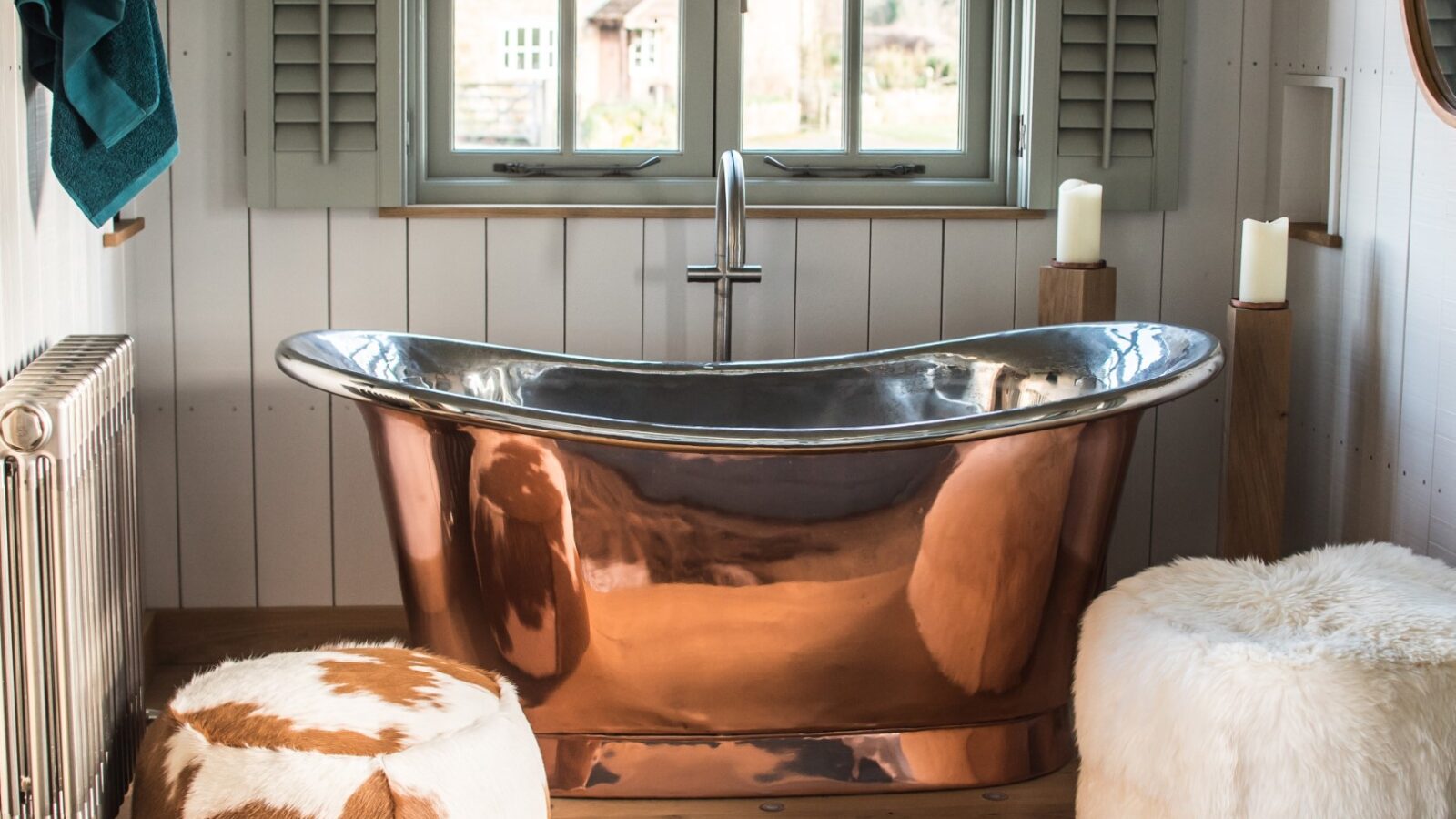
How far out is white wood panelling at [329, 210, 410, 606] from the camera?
279 centimetres

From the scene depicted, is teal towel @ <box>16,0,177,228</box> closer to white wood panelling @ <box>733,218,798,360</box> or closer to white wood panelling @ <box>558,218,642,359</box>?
white wood panelling @ <box>558,218,642,359</box>

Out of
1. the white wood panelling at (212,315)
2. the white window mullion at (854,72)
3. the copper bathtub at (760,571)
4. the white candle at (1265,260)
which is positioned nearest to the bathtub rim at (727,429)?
the copper bathtub at (760,571)

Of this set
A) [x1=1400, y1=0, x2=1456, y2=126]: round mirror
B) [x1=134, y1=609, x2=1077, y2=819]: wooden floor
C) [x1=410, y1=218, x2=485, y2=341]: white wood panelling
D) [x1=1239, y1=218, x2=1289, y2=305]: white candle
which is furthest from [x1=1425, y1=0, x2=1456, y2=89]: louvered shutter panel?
[x1=410, y1=218, x2=485, y2=341]: white wood panelling

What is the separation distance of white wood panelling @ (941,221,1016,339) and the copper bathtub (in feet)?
1.68

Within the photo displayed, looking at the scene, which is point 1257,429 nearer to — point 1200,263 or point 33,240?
point 1200,263

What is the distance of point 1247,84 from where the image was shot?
2.87 m

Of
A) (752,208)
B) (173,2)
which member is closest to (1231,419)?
(752,208)

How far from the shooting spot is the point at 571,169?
2953 mm

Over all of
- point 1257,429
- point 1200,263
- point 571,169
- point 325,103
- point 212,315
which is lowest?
point 1257,429

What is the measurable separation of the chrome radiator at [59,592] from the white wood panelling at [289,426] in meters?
0.74

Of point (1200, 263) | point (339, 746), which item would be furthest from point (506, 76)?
point (339, 746)

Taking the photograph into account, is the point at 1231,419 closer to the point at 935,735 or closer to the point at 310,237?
the point at 935,735

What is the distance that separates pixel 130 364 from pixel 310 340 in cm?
26

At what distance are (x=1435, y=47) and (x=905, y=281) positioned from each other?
1.03 meters
